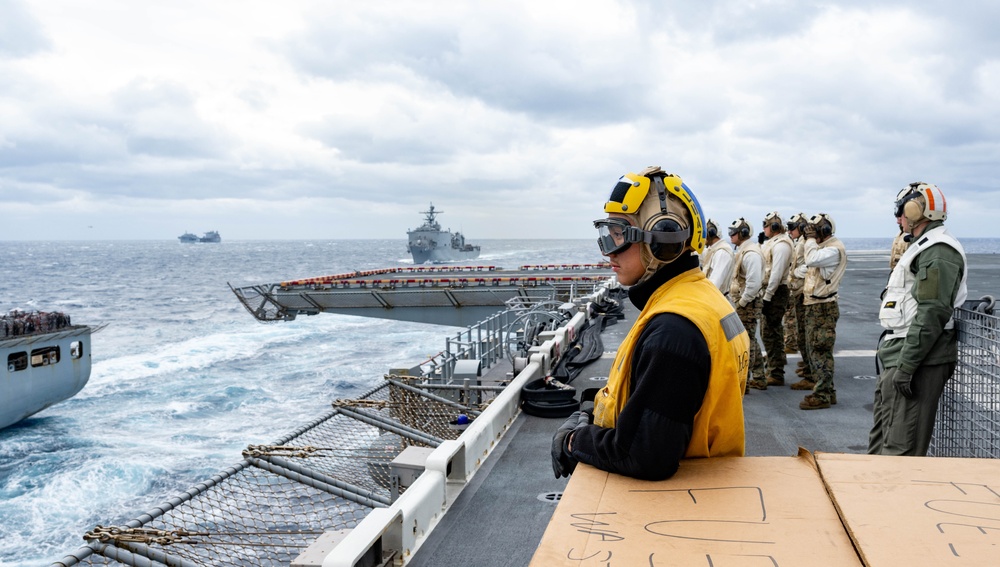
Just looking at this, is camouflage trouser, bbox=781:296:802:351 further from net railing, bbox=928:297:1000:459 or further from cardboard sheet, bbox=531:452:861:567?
cardboard sheet, bbox=531:452:861:567

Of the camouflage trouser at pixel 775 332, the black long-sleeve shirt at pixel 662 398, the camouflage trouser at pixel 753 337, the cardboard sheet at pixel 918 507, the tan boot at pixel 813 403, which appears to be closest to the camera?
the cardboard sheet at pixel 918 507

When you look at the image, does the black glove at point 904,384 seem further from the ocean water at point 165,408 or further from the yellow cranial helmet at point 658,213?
the ocean water at point 165,408

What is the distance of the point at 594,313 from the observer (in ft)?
49.5

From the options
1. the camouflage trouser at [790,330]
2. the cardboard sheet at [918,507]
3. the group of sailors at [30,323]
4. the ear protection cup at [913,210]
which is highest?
the ear protection cup at [913,210]

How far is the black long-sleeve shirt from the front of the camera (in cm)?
215

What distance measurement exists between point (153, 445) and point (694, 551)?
21.5 m

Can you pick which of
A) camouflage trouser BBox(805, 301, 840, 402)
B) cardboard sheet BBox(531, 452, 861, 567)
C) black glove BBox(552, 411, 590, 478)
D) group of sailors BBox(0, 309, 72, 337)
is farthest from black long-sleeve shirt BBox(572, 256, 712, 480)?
group of sailors BBox(0, 309, 72, 337)

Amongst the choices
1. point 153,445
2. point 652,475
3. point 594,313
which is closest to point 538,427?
point 652,475

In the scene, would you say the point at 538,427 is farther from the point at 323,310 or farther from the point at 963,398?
the point at 323,310

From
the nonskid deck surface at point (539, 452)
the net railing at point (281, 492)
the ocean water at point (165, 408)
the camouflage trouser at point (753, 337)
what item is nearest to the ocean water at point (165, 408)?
the ocean water at point (165, 408)

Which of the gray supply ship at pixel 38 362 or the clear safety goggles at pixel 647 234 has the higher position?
the clear safety goggles at pixel 647 234

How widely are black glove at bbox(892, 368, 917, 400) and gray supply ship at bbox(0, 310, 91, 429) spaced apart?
2560 cm

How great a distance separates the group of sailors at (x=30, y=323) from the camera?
22891mm

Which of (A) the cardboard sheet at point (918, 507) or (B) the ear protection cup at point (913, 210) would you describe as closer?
(A) the cardboard sheet at point (918, 507)
